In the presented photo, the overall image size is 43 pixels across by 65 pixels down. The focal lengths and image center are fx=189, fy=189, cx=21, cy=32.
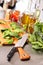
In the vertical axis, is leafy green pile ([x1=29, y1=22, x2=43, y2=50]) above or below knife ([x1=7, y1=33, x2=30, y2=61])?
above

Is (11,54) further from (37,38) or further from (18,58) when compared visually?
(37,38)

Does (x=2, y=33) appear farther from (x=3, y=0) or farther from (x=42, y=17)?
(x=3, y=0)

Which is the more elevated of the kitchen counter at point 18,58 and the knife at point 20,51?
the knife at point 20,51

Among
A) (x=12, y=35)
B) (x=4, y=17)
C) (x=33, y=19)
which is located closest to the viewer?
(x=12, y=35)

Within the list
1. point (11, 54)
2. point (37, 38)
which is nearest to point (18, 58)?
point (11, 54)

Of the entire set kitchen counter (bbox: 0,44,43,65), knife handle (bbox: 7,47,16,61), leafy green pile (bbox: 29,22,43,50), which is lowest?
kitchen counter (bbox: 0,44,43,65)

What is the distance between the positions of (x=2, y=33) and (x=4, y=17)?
0.46 meters

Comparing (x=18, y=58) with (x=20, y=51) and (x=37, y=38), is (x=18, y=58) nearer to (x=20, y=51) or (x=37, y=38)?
(x=20, y=51)

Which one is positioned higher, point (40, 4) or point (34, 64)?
point (40, 4)

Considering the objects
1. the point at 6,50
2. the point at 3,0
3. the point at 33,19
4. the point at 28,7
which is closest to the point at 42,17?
the point at 33,19

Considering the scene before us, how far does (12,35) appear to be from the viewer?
0.89 m

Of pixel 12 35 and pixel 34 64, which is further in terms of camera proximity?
pixel 12 35

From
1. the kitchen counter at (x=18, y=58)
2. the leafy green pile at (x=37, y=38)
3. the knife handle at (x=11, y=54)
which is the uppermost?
the leafy green pile at (x=37, y=38)

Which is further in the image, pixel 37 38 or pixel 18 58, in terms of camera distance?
pixel 37 38
